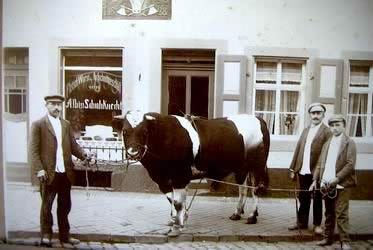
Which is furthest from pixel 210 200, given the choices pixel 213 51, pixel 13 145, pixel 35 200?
pixel 13 145

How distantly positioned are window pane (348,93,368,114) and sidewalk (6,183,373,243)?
585 millimetres

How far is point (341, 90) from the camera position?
259 cm

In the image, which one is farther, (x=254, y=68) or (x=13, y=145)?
(x=13, y=145)

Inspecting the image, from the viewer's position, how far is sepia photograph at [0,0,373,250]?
2.56 meters

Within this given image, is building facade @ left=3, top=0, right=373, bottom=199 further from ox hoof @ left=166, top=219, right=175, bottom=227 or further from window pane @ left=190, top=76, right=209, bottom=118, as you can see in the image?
ox hoof @ left=166, top=219, right=175, bottom=227

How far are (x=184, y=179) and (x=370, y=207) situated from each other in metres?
1.17

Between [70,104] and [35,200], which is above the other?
[70,104]

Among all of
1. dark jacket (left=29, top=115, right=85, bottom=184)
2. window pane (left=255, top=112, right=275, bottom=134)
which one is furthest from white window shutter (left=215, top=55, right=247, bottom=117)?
dark jacket (left=29, top=115, right=85, bottom=184)

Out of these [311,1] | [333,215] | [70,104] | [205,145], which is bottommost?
[333,215]

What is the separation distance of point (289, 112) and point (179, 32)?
805 mm

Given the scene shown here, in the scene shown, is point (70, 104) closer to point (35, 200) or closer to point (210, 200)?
point (35, 200)

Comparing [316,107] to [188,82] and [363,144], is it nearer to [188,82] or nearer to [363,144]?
[363,144]

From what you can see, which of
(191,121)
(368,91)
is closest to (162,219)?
(191,121)

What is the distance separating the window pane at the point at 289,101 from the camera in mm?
2594
